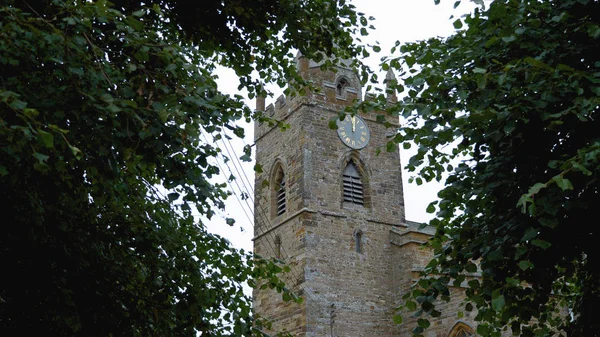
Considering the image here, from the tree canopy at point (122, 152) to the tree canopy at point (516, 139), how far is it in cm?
143

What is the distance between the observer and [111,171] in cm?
460

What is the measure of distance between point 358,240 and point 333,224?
1.12 meters

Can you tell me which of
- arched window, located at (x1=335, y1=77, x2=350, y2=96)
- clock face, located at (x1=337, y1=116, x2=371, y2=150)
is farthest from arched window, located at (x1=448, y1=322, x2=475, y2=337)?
arched window, located at (x1=335, y1=77, x2=350, y2=96)

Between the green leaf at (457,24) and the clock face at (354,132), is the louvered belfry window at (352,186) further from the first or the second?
the green leaf at (457,24)

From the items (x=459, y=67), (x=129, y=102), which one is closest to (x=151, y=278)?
(x=129, y=102)

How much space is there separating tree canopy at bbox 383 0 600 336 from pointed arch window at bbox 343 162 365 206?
17.8 metres

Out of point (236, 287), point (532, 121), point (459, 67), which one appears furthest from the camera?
point (236, 287)

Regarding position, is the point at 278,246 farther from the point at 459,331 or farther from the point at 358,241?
the point at 459,331

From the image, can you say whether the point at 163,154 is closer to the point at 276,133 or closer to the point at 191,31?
the point at 191,31

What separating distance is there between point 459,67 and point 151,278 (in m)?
3.10

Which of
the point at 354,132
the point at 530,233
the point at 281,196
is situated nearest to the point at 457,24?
the point at 530,233

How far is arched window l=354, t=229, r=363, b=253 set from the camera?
23469 millimetres

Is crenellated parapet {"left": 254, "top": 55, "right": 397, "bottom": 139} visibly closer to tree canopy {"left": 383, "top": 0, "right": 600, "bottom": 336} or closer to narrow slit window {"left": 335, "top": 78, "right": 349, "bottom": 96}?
narrow slit window {"left": 335, "top": 78, "right": 349, "bottom": 96}

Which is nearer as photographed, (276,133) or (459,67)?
(459,67)
